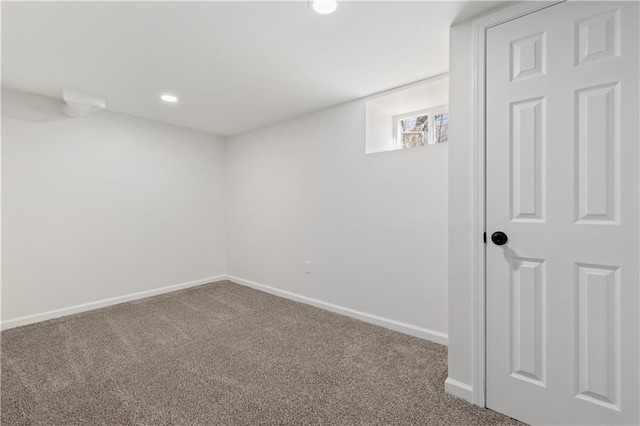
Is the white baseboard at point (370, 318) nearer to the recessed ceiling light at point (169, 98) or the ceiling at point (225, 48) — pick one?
the ceiling at point (225, 48)

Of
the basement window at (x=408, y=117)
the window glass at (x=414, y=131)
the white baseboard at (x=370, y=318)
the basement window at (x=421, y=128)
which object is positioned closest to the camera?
the white baseboard at (x=370, y=318)

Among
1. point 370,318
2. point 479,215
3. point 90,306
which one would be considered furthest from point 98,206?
point 479,215

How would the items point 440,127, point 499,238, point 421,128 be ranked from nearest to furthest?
point 499,238, point 440,127, point 421,128

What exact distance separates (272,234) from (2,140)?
9.06ft

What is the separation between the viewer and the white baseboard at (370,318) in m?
2.49

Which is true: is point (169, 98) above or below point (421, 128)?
above

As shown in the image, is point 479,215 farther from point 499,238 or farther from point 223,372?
point 223,372

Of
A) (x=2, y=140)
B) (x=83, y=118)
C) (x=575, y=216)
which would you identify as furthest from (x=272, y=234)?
(x=575, y=216)

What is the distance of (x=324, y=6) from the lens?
1.66 m

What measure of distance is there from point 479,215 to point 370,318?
1616mm

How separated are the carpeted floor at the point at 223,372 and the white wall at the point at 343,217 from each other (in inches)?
14.8

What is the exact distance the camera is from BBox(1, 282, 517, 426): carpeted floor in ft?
5.34

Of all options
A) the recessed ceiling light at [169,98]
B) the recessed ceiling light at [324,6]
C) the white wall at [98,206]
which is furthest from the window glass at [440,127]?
the white wall at [98,206]

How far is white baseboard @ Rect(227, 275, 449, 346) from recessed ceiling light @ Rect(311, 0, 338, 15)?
247cm
